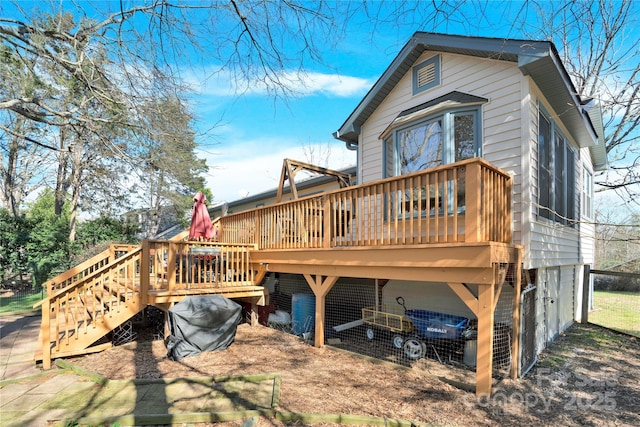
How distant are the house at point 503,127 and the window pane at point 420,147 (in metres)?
0.02

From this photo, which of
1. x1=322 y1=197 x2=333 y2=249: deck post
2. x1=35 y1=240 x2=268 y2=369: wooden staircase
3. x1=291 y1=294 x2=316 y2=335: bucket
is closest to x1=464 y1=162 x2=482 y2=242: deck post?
x1=322 y1=197 x2=333 y2=249: deck post

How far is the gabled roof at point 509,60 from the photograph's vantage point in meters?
5.03

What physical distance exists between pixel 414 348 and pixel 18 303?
42.4 ft

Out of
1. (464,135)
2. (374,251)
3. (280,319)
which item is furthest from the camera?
(280,319)

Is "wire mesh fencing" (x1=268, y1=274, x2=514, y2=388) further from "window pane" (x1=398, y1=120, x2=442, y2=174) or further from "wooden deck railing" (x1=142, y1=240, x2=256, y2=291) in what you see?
"window pane" (x1=398, y1=120, x2=442, y2=174)

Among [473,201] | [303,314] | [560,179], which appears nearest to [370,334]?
[303,314]

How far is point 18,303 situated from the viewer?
445 inches

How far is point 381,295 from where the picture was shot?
302 inches

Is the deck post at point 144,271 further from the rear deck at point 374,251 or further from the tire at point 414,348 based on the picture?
the tire at point 414,348

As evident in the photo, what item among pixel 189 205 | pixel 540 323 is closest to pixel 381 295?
pixel 540 323

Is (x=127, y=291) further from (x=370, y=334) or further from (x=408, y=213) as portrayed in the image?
(x=408, y=213)

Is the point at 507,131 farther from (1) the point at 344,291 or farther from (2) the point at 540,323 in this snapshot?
(1) the point at 344,291

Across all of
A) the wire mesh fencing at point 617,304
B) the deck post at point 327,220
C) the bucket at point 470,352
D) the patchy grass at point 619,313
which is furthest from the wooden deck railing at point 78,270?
the patchy grass at point 619,313

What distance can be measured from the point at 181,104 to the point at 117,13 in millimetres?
1434
